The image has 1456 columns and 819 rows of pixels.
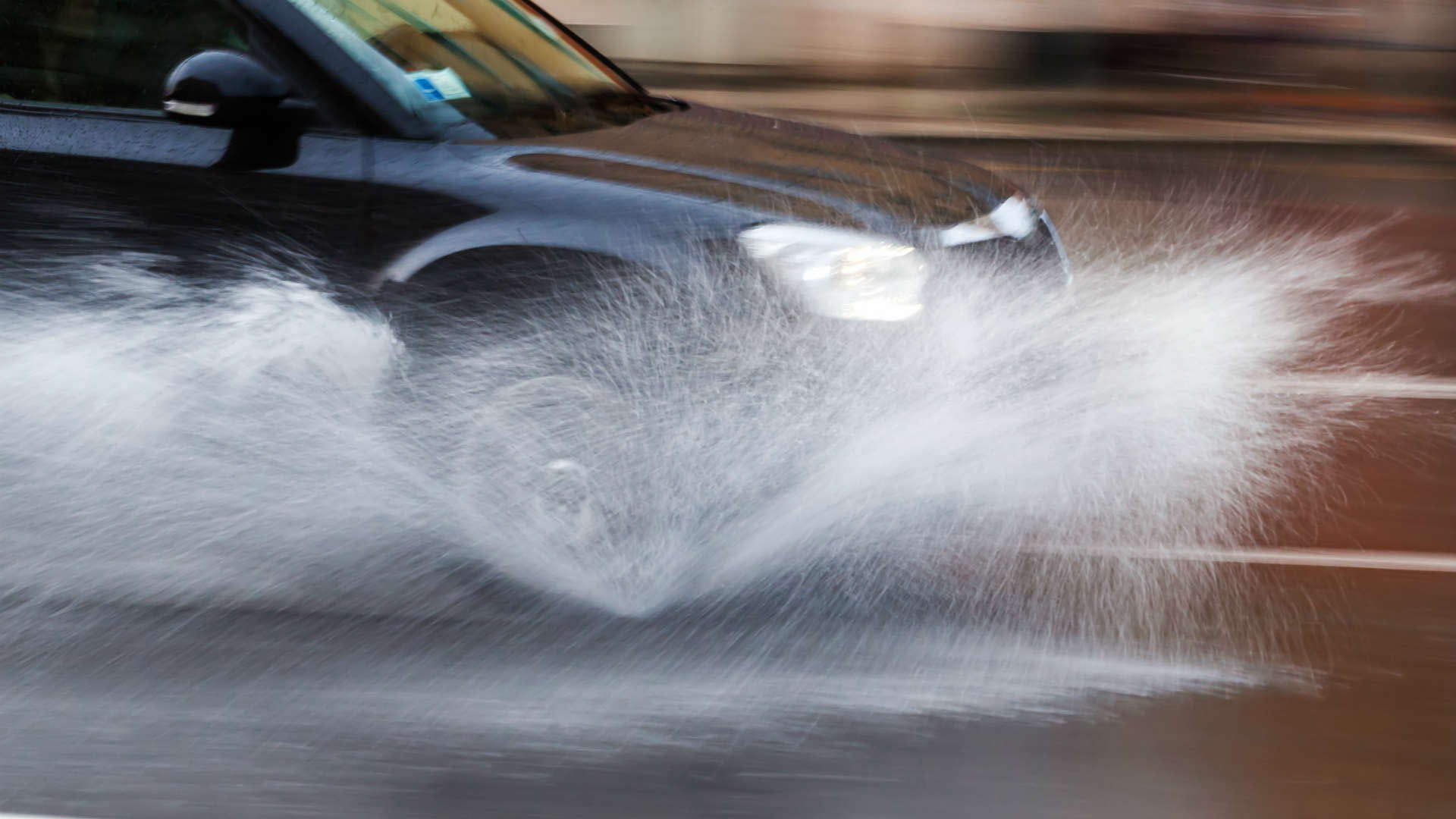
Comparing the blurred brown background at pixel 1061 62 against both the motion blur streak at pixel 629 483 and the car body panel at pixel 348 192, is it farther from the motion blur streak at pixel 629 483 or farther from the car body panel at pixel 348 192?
the car body panel at pixel 348 192

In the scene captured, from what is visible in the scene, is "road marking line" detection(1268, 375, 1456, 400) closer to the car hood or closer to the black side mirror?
the car hood

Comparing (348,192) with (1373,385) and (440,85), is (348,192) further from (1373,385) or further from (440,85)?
(1373,385)

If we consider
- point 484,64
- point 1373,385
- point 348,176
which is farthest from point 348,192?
point 1373,385

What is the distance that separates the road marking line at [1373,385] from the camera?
556 centimetres

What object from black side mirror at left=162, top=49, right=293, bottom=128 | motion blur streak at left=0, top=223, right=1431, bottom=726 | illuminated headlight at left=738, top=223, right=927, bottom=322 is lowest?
motion blur streak at left=0, top=223, right=1431, bottom=726

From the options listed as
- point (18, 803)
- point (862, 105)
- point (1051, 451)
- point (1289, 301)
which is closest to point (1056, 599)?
point (1051, 451)

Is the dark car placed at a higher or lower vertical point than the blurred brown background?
lower

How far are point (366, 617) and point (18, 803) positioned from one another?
96 centimetres

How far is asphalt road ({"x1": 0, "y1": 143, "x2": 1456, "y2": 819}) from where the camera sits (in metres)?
2.91

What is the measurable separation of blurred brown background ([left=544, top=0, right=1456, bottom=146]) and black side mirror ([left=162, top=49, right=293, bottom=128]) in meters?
7.27

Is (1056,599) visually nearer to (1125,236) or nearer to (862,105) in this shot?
(1125,236)

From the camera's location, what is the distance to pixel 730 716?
3.21 metres

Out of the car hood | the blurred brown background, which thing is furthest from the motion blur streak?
the blurred brown background

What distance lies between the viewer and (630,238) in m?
3.61
